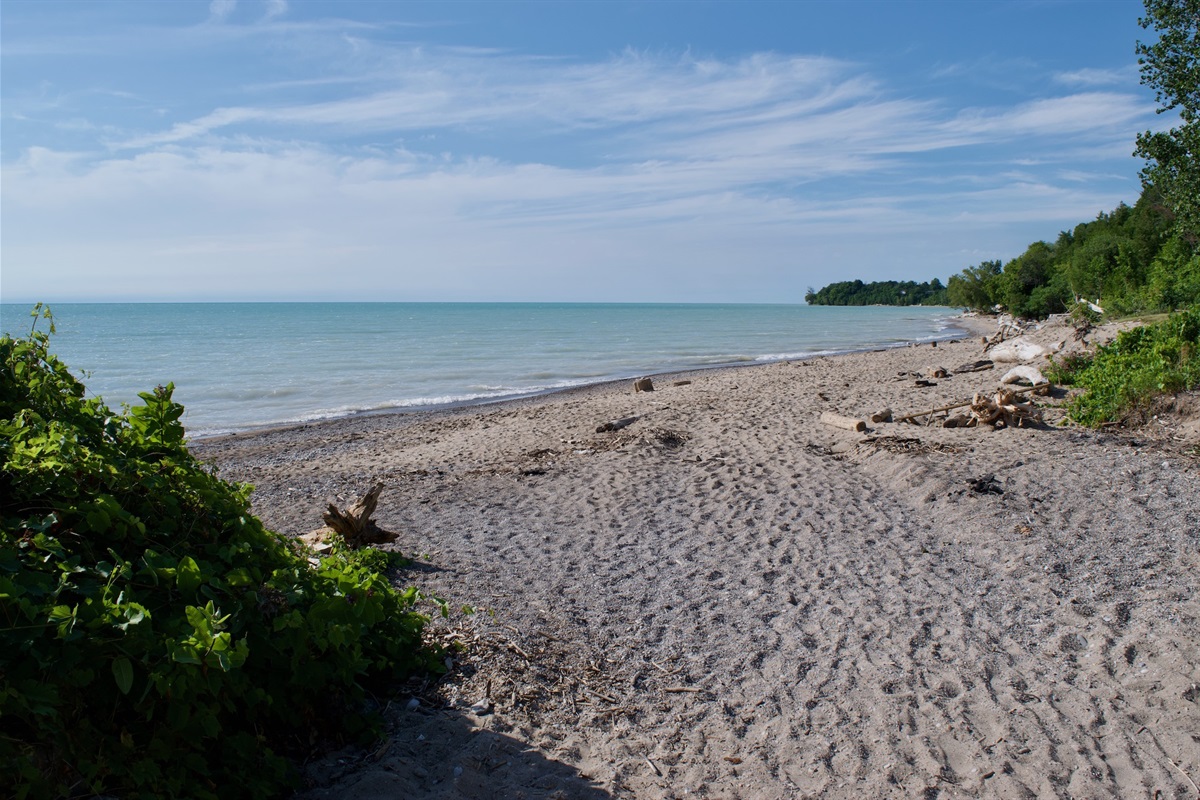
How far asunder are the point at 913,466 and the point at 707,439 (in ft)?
10.4

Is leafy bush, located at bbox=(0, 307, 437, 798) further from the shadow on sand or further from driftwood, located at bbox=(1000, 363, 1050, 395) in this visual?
driftwood, located at bbox=(1000, 363, 1050, 395)

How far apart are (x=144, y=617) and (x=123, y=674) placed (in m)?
0.17

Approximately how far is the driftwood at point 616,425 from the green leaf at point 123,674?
10129 millimetres

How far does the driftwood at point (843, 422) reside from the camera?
36.4 ft

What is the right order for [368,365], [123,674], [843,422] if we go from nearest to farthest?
1. [123,674]
2. [843,422]
3. [368,365]

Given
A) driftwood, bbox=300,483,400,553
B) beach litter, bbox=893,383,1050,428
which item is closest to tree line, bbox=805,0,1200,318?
beach litter, bbox=893,383,1050,428

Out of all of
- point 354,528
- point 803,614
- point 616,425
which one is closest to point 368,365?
point 616,425

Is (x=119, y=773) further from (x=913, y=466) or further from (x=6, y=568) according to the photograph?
(x=913, y=466)

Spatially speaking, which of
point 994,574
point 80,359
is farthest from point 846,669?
point 80,359

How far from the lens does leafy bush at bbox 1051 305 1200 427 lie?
10.4 m

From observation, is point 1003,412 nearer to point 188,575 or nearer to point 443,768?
point 443,768

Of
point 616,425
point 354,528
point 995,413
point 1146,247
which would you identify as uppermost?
point 1146,247

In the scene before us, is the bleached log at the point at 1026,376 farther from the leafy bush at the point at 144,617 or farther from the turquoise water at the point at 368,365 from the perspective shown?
the leafy bush at the point at 144,617

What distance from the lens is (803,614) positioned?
17.7 feet
